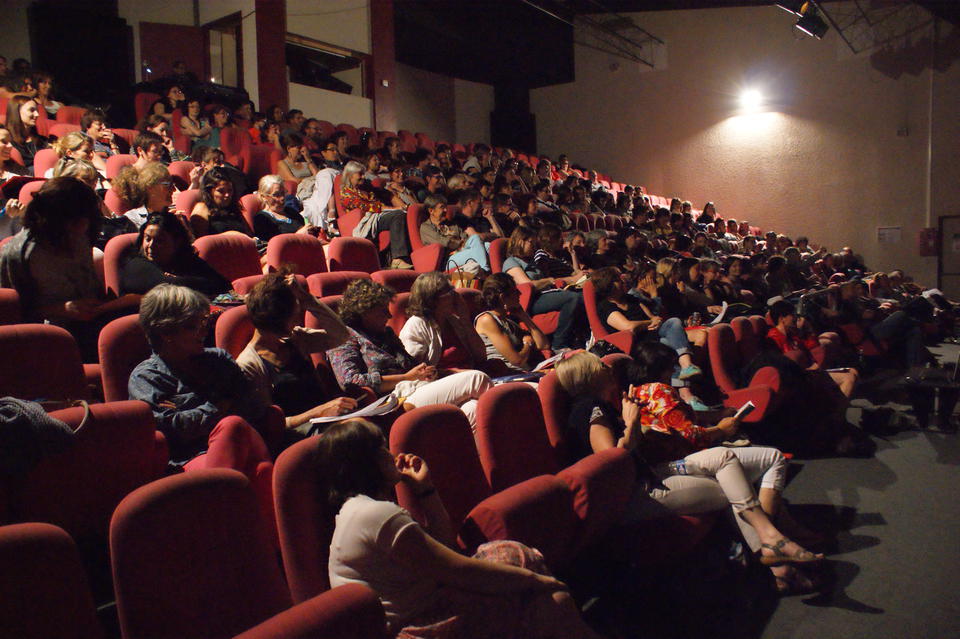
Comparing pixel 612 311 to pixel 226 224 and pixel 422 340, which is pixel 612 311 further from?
pixel 226 224

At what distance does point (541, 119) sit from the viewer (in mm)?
6863

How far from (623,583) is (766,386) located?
3.00 ft

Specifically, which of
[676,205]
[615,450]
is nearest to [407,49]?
[676,205]

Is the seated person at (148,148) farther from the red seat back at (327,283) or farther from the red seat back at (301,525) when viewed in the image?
the red seat back at (301,525)

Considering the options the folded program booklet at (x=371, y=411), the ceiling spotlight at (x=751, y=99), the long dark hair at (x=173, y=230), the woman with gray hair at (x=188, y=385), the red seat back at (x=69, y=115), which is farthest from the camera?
the ceiling spotlight at (x=751, y=99)

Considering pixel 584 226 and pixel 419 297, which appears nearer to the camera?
pixel 419 297

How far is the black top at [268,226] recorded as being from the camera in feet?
6.05

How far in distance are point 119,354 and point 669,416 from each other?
0.95 meters

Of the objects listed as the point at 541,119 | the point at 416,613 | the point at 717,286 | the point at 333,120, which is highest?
the point at 541,119

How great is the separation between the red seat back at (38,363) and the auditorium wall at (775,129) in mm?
5854

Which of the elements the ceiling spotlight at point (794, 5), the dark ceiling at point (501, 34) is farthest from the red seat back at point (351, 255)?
the ceiling spotlight at point (794, 5)

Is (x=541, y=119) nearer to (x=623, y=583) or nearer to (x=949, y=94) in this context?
(x=949, y=94)

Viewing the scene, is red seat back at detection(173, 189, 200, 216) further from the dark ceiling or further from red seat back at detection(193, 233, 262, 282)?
the dark ceiling

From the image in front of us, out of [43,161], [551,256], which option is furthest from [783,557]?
[43,161]
